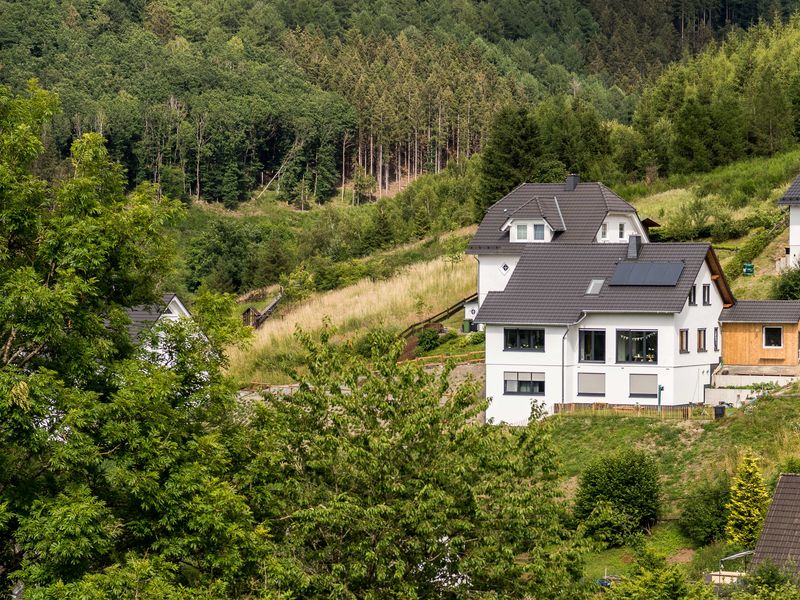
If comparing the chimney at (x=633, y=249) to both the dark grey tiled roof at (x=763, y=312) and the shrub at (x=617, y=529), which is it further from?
the shrub at (x=617, y=529)

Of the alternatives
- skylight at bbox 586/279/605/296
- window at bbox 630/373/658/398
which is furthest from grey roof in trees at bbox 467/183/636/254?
window at bbox 630/373/658/398

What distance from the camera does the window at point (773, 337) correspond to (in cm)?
5341

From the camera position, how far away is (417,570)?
25.1 metres

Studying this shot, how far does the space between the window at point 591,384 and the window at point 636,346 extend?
2.91 ft

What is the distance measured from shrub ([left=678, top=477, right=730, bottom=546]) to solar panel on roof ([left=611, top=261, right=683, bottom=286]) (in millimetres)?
13524

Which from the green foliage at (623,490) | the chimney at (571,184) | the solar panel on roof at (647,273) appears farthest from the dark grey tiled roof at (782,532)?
the chimney at (571,184)

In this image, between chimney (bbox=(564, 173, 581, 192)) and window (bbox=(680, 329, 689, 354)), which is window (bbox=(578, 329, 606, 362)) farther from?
chimney (bbox=(564, 173, 581, 192))

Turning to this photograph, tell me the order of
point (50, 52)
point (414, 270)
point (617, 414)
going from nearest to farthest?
point (617, 414), point (414, 270), point (50, 52)

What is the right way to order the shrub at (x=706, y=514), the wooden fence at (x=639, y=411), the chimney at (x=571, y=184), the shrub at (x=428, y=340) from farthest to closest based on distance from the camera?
the chimney at (x=571, y=184), the shrub at (x=428, y=340), the wooden fence at (x=639, y=411), the shrub at (x=706, y=514)

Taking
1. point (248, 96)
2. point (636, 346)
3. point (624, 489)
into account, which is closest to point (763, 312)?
point (636, 346)

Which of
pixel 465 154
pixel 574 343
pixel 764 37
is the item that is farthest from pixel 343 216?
pixel 574 343

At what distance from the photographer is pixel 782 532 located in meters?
31.2

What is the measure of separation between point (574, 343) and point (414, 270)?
90.0ft

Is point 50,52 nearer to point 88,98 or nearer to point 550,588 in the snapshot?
point 88,98
